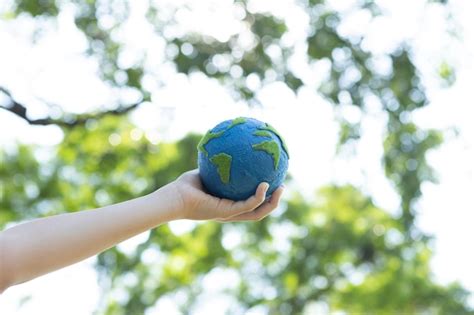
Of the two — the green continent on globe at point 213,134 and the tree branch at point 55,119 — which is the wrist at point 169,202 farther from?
the tree branch at point 55,119

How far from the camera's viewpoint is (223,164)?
3.31 meters

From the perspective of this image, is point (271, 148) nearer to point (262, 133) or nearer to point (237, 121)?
point (262, 133)

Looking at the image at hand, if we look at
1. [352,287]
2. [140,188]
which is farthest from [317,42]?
[352,287]

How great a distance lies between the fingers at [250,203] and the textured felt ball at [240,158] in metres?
0.03

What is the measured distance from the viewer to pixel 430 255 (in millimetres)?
15273

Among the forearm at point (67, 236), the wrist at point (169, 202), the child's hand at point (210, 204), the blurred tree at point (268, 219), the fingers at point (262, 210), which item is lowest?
the forearm at point (67, 236)

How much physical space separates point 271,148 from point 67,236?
910 mm

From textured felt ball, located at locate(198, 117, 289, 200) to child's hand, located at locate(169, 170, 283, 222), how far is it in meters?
0.04

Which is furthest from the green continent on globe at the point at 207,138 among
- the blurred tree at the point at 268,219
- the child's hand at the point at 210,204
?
the blurred tree at the point at 268,219

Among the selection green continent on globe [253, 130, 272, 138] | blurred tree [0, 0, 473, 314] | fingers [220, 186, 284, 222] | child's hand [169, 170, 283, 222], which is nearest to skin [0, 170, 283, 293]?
child's hand [169, 170, 283, 222]

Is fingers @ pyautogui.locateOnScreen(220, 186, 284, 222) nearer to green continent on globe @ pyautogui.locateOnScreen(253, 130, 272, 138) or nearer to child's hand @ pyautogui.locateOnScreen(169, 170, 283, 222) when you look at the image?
→ child's hand @ pyautogui.locateOnScreen(169, 170, 283, 222)

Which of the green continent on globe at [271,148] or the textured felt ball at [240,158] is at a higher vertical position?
the green continent on globe at [271,148]

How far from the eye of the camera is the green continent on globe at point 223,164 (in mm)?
3268

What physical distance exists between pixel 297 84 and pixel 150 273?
6.16 m
